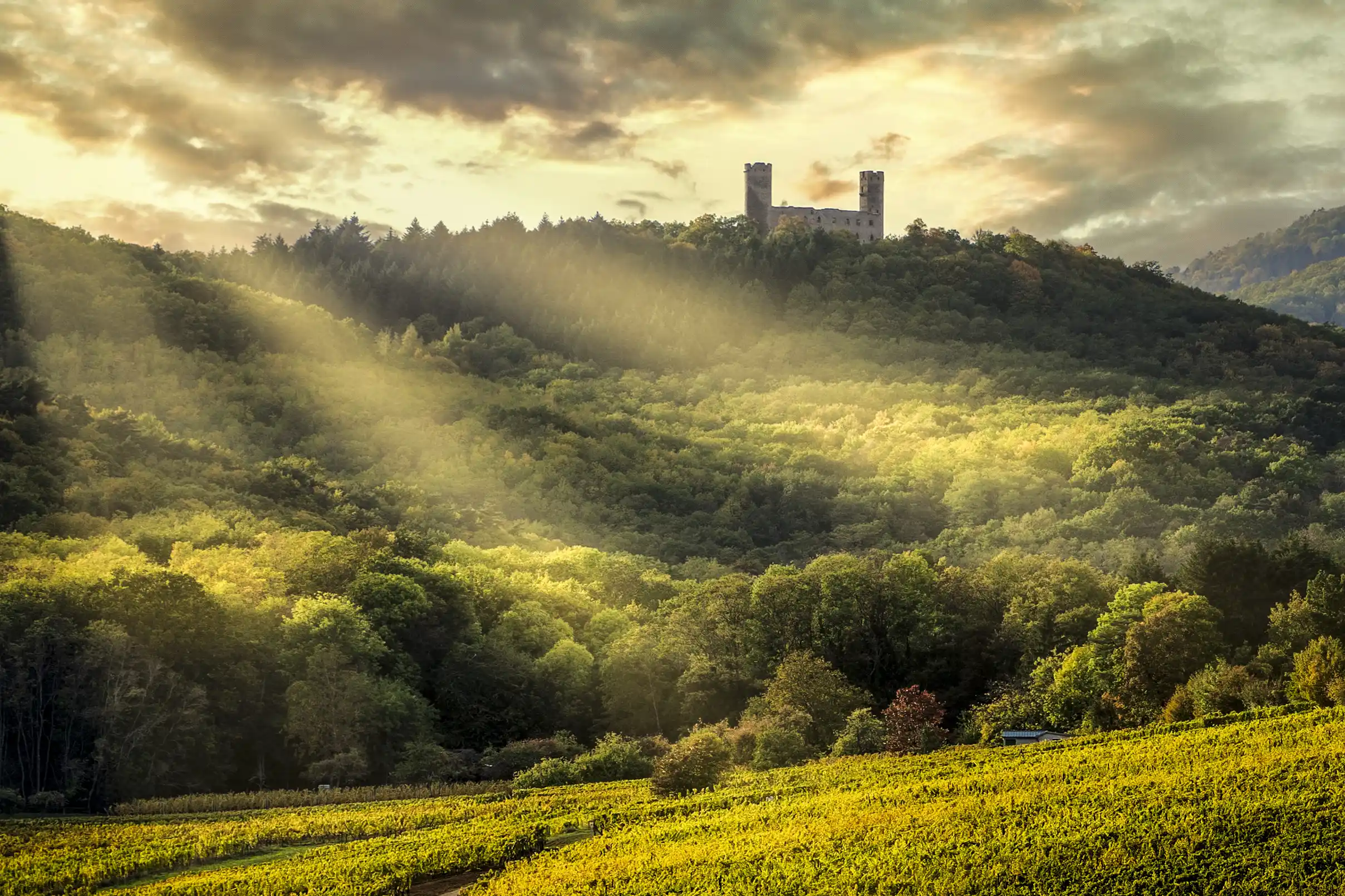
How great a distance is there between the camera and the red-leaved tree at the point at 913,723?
49.1 meters

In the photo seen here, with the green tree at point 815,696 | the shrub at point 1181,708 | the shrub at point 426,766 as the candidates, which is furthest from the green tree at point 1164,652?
the shrub at point 426,766

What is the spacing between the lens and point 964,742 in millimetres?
53781

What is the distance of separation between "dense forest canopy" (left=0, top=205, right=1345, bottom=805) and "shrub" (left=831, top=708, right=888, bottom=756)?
3063mm

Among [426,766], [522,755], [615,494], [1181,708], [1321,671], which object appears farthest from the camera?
[615,494]

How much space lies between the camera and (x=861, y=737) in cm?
4975

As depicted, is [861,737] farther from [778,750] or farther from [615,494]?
[615,494]

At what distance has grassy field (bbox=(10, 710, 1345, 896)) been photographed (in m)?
25.4

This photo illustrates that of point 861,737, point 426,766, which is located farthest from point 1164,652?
point 426,766

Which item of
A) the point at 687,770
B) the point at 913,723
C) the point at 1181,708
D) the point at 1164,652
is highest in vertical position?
the point at 1164,652

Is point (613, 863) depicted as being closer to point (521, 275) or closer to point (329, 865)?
point (329, 865)

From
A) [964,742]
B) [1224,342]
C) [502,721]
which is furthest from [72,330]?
[1224,342]

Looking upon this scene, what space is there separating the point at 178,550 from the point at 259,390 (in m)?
61.9

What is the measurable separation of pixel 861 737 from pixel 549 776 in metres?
12.6

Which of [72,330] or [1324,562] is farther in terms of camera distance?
[72,330]
